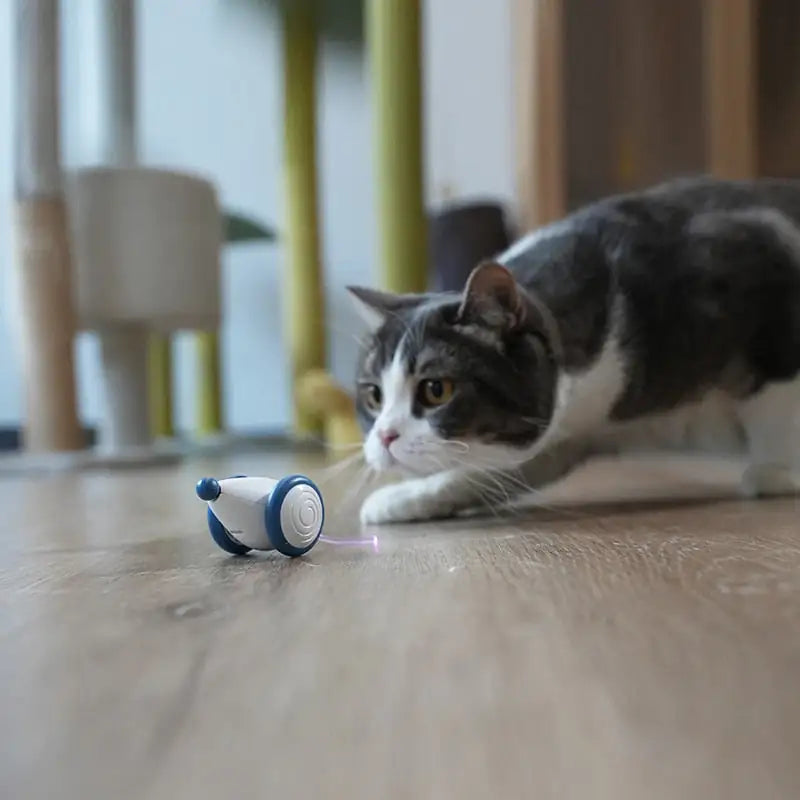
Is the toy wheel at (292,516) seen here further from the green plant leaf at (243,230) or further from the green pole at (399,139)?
the green plant leaf at (243,230)

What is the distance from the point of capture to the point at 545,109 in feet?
7.31

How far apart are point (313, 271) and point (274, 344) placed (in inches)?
18.1

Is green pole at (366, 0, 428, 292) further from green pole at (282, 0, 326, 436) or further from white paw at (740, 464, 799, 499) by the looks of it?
white paw at (740, 464, 799, 499)

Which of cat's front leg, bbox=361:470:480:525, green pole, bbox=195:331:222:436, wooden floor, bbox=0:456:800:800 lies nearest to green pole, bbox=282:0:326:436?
green pole, bbox=195:331:222:436

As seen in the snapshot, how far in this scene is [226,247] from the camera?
9.30 ft

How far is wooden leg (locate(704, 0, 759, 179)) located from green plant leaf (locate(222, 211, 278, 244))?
120cm

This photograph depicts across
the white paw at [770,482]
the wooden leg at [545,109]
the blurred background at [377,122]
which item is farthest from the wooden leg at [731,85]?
the white paw at [770,482]

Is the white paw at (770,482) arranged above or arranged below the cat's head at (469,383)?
below

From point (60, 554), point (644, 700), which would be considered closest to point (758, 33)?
point (60, 554)

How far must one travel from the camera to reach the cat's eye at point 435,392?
0.94 m

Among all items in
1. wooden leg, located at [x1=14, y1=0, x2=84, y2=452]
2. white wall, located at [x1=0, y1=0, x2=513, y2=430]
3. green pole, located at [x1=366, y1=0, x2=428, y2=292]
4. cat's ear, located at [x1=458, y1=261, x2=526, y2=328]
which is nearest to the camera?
cat's ear, located at [x1=458, y1=261, x2=526, y2=328]

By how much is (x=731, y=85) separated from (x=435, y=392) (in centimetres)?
156

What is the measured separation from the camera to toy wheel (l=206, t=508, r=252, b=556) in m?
0.77

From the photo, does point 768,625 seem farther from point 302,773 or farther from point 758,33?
point 758,33
